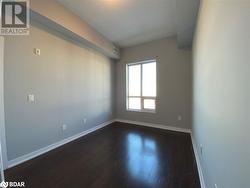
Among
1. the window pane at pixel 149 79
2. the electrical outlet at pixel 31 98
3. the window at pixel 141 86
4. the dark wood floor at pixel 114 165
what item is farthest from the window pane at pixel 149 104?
the electrical outlet at pixel 31 98

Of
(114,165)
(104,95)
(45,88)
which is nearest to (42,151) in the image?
(45,88)

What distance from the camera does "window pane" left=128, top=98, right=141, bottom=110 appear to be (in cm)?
473

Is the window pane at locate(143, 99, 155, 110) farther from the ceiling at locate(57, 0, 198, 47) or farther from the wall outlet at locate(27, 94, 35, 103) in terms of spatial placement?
the wall outlet at locate(27, 94, 35, 103)

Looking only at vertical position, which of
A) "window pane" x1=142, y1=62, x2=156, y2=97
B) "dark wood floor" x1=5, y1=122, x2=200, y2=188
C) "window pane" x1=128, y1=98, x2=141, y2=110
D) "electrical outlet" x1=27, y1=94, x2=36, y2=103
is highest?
"window pane" x1=142, y1=62, x2=156, y2=97

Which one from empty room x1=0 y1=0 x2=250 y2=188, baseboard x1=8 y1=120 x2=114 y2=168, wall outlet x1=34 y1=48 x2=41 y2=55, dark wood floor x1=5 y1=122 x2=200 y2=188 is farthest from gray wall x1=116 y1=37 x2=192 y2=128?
wall outlet x1=34 y1=48 x2=41 y2=55

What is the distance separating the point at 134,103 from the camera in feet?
15.8

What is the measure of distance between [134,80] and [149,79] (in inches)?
24.1

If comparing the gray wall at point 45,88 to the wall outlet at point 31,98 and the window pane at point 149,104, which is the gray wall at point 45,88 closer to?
the wall outlet at point 31,98

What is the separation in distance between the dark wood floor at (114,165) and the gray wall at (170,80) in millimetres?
887

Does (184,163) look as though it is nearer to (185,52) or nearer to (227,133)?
(227,133)

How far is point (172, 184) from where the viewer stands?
1.73 metres

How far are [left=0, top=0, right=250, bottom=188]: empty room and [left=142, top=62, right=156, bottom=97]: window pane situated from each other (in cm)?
4

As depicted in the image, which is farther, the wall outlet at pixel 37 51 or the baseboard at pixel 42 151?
the wall outlet at pixel 37 51

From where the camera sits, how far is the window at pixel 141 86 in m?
4.40
